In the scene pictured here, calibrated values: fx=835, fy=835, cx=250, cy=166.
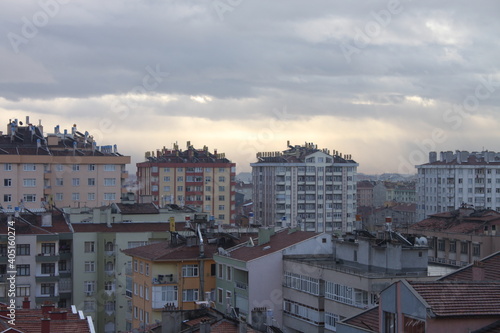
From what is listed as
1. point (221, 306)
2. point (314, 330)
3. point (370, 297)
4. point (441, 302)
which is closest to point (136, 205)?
point (221, 306)

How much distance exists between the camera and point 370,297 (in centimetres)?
3130

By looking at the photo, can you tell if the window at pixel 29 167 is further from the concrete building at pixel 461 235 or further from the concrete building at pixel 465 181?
the concrete building at pixel 465 181

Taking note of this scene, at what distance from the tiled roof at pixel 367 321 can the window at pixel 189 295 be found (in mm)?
21255

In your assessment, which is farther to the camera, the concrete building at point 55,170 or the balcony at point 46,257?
the concrete building at point 55,170

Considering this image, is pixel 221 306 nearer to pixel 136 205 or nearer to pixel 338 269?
pixel 338 269

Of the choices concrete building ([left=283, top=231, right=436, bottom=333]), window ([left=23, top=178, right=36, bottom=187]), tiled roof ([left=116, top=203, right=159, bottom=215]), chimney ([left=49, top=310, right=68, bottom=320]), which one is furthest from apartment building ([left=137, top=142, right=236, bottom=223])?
chimney ([left=49, top=310, right=68, bottom=320])

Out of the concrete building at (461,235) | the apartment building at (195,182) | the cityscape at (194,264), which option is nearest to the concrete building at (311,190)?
the apartment building at (195,182)

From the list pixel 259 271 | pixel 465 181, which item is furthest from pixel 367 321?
pixel 465 181

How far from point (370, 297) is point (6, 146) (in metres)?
57.6

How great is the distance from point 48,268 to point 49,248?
118 cm

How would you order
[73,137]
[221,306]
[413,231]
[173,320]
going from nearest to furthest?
1. [173,320]
2. [221,306]
3. [413,231]
4. [73,137]

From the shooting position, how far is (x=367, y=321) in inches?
806

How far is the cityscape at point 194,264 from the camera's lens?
72.8 ft

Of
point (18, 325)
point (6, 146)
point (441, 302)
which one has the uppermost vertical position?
point (6, 146)
